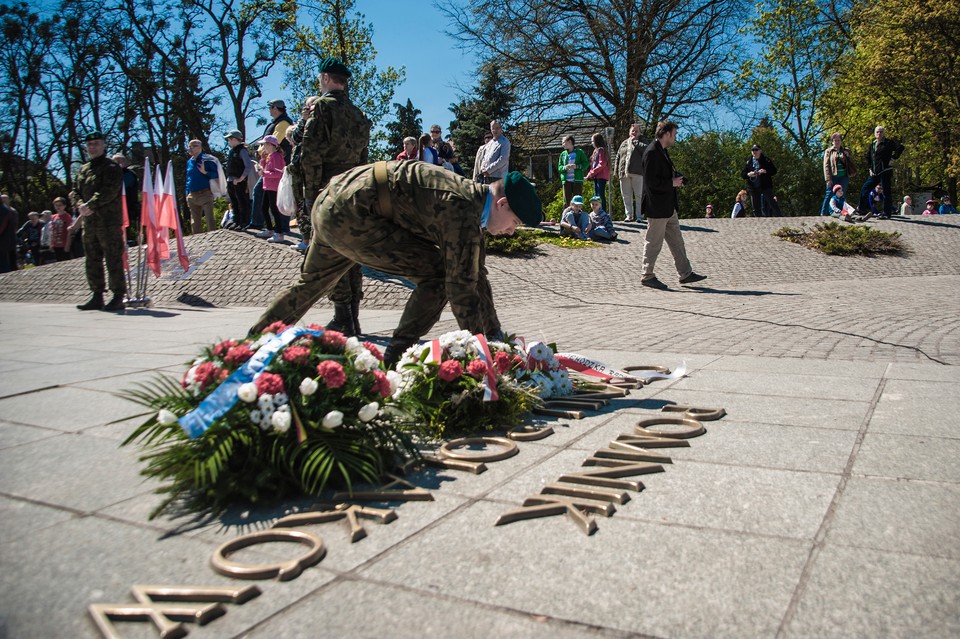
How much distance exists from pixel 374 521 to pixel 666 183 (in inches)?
346

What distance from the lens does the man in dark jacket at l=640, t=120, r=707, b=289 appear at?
34.8 ft

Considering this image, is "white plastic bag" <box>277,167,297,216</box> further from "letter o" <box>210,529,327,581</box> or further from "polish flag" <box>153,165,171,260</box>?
"letter o" <box>210,529,327,581</box>

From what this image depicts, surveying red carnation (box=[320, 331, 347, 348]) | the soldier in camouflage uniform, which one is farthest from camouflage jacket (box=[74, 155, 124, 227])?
red carnation (box=[320, 331, 347, 348])

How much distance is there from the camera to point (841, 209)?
1728 centimetres

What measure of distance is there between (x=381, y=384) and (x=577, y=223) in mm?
12740

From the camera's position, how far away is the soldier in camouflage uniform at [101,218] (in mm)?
10773

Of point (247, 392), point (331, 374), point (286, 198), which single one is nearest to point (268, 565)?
point (247, 392)

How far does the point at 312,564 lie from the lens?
2336mm

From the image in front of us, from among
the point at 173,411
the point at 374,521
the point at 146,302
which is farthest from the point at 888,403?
the point at 146,302

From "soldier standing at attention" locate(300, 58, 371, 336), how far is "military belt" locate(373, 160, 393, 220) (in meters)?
2.69

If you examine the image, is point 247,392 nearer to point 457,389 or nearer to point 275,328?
point 275,328

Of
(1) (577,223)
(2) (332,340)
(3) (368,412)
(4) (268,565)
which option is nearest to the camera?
(4) (268,565)

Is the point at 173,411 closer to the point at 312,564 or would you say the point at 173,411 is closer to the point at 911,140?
the point at 312,564

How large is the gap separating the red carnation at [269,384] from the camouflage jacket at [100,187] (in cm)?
914
